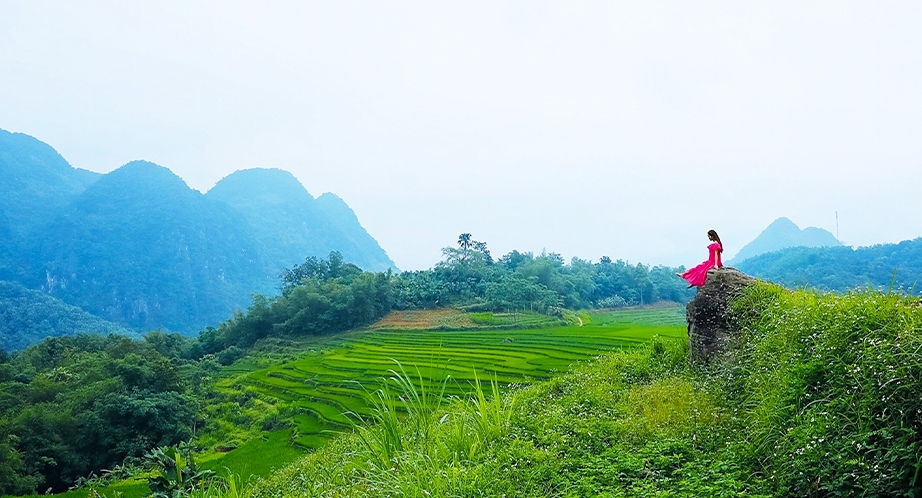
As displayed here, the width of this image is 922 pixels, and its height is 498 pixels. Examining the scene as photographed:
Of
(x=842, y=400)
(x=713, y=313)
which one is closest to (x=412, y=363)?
(x=713, y=313)

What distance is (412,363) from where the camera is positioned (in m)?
23.3

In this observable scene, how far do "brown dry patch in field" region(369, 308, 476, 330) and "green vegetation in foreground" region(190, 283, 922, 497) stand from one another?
3194 cm

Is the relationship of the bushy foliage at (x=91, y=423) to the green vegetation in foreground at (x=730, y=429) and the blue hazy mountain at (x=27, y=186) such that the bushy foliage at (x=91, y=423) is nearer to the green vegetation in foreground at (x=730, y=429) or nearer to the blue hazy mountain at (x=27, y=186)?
the green vegetation in foreground at (x=730, y=429)

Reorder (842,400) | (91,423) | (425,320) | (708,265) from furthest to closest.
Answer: (425,320)
(91,423)
(708,265)
(842,400)

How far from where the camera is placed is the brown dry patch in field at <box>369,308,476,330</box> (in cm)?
3838

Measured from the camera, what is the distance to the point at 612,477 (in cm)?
379

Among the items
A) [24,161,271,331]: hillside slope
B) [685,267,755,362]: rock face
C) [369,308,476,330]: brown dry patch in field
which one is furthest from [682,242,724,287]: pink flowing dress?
[24,161,271,331]: hillside slope

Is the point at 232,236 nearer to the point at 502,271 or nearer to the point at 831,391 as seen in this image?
the point at 502,271

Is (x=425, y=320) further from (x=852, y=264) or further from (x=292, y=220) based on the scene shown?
(x=292, y=220)

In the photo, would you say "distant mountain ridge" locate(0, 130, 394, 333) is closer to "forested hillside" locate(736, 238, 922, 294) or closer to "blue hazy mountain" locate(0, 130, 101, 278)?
"blue hazy mountain" locate(0, 130, 101, 278)

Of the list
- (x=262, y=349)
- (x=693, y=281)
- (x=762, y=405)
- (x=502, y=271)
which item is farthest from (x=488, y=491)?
(x=502, y=271)

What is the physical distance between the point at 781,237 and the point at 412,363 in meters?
100

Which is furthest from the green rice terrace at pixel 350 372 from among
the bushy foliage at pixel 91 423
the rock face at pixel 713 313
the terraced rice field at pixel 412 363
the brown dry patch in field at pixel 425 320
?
the bushy foliage at pixel 91 423

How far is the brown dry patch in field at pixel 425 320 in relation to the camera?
38375 mm
